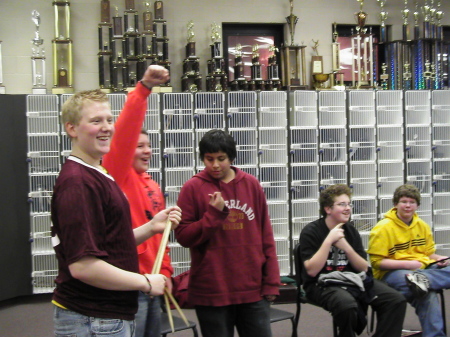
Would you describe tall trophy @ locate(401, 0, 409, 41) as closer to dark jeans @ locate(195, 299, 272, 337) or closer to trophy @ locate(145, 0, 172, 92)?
trophy @ locate(145, 0, 172, 92)

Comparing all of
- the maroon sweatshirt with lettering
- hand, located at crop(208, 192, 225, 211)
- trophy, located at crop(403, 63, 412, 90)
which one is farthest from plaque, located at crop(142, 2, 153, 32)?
hand, located at crop(208, 192, 225, 211)

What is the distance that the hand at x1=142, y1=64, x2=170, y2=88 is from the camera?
1.89 m

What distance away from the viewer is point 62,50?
5.68 metres

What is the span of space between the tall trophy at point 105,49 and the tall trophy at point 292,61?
5.91 ft

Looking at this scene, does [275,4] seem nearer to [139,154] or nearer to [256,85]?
[256,85]

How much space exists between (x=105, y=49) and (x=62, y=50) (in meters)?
0.42

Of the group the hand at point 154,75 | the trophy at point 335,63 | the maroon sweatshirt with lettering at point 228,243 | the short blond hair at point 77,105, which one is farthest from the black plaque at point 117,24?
the short blond hair at point 77,105

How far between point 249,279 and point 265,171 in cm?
275

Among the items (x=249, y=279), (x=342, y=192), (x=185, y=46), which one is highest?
(x=185, y=46)

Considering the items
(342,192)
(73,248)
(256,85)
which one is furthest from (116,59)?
(73,248)

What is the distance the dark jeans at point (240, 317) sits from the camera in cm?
256

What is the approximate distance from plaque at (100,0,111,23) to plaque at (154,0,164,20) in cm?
47

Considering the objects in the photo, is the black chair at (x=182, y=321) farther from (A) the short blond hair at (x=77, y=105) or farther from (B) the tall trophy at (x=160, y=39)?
(B) the tall trophy at (x=160, y=39)

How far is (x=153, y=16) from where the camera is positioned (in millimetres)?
5863
